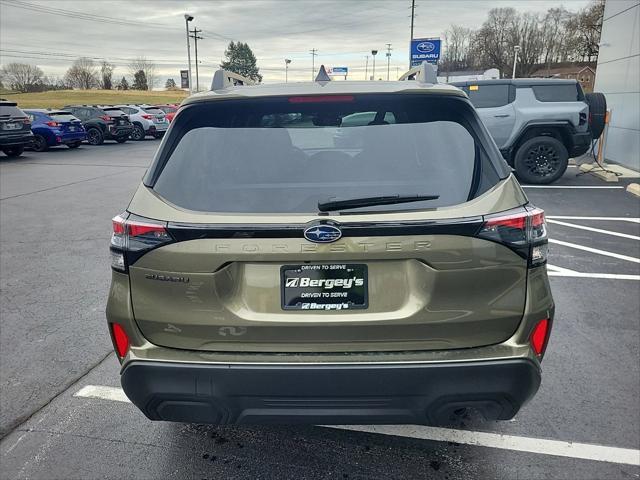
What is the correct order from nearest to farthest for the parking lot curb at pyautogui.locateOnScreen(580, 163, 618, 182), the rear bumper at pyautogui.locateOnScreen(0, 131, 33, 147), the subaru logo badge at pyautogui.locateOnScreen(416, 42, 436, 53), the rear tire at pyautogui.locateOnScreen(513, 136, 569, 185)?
the rear tire at pyautogui.locateOnScreen(513, 136, 569, 185), the parking lot curb at pyautogui.locateOnScreen(580, 163, 618, 182), the rear bumper at pyautogui.locateOnScreen(0, 131, 33, 147), the subaru logo badge at pyautogui.locateOnScreen(416, 42, 436, 53)

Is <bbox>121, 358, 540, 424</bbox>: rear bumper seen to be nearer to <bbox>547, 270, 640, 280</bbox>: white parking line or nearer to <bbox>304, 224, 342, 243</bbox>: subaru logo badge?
<bbox>304, 224, 342, 243</bbox>: subaru logo badge

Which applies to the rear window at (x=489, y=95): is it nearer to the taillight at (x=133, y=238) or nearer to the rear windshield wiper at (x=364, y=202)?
the rear windshield wiper at (x=364, y=202)

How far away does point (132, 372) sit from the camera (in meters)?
2.19

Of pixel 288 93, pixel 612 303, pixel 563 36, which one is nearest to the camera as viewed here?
pixel 288 93

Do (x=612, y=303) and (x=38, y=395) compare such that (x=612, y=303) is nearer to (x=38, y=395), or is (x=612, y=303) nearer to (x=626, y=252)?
(x=626, y=252)

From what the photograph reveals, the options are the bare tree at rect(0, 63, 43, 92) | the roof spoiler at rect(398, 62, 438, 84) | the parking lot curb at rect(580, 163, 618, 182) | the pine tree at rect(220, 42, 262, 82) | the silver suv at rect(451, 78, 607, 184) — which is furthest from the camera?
the pine tree at rect(220, 42, 262, 82)

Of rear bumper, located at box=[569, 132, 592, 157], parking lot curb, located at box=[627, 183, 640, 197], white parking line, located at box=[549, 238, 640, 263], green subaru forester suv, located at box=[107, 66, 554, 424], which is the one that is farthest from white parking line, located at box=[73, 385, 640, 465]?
rear bumper, located at box=[569, 132, 592, 157]

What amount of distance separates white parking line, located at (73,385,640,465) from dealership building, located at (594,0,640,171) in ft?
43.4

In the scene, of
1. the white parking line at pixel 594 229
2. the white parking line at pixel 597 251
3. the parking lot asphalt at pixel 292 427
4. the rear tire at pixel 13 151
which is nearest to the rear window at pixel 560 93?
the white parking line at pixel 594 229

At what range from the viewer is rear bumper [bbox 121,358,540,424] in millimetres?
2078

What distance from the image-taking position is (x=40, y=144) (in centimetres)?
2094

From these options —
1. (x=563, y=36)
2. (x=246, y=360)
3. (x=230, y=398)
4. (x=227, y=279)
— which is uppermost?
(x=563, y=36)

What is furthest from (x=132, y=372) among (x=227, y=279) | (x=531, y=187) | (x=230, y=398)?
(x=531, y=187)

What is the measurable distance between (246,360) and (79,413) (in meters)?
1.71
